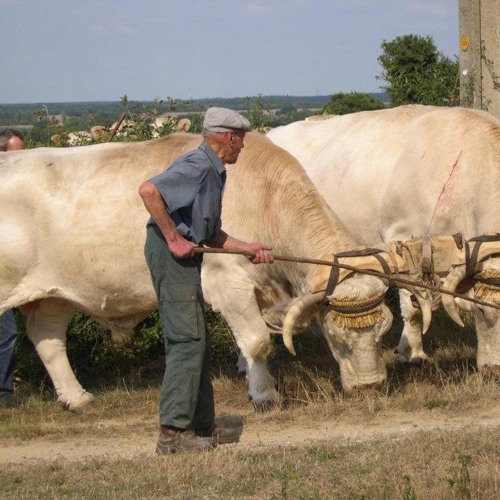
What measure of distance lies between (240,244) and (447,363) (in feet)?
10.2

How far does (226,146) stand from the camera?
23.0ft

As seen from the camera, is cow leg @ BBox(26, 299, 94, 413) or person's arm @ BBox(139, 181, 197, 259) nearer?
person's arm @ BBox(139, 181, 197, 259)

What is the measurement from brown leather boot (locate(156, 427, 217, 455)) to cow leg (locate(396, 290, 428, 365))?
10.6ft

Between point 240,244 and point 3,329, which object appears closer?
point 240,244

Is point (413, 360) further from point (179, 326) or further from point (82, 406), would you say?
point (179, 326)

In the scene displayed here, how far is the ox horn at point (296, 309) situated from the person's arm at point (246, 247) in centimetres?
58

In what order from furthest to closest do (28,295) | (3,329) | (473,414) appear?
(3,329), (28,295), (473,414)

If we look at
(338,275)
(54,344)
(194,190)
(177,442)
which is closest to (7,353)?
(54,344)

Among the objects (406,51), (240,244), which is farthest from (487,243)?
(406,51)

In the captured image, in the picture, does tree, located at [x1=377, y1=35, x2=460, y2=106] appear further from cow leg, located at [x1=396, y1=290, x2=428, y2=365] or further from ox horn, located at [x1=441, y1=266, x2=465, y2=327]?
ox horn, located at [x1=441, y1=266, x2=465, y2=327]

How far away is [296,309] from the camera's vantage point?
303 inches

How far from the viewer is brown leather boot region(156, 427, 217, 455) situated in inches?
279

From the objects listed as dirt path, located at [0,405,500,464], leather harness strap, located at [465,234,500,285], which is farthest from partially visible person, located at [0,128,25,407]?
leather harness strap, located at [465,234,500,285]

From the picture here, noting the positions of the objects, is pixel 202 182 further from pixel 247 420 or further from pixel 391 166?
pixel 391 166
